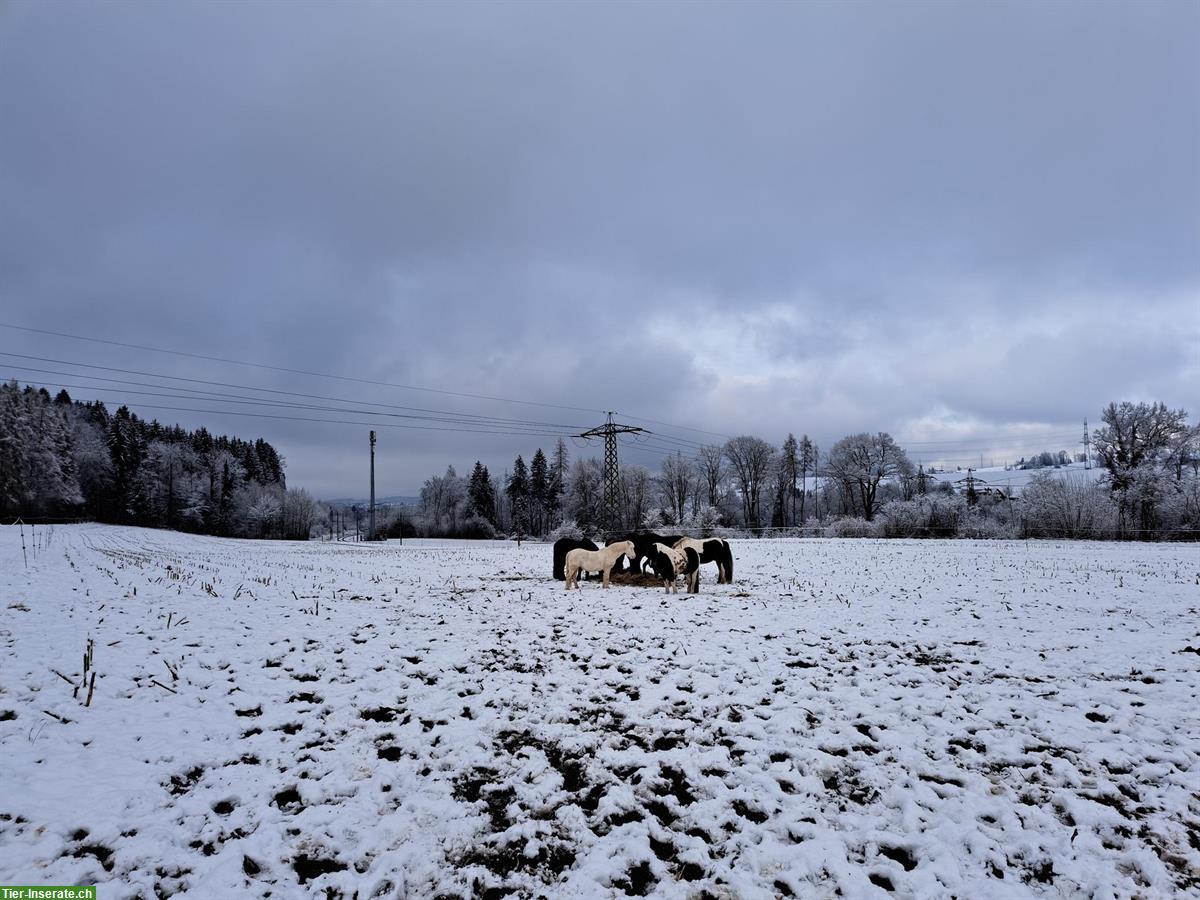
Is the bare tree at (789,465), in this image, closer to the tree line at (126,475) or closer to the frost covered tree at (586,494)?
the frost covered tree at (586,494)

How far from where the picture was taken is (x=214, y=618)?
8.88 metres

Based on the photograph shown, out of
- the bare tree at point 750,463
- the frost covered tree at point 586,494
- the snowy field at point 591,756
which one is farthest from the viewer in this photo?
the bare tree at point 750,463

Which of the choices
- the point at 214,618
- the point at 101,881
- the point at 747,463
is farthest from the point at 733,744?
the point at 747,463

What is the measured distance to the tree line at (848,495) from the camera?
41.1 meters

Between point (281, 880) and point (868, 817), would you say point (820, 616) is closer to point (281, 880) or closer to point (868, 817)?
point (868, 817)

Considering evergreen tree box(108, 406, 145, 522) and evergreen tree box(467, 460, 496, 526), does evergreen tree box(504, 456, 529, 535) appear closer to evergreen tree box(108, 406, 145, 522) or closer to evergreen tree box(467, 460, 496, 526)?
evergreen tree box(467, 460, 496, 526)

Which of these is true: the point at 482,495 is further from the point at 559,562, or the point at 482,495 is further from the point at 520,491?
the point at 559,562

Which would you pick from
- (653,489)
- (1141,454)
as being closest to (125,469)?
(653,489)

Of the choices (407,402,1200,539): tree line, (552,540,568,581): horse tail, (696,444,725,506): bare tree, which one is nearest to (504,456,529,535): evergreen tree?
(407,402,1200,539): tree line

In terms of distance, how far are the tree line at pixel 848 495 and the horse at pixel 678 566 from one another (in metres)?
31.5

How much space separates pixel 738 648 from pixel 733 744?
320 cm

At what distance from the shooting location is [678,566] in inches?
545

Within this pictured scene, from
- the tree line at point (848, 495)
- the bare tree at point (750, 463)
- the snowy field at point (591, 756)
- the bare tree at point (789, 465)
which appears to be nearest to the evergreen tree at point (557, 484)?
the tree line at point (848, 495)

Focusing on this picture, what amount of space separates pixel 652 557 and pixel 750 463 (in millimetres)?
55778
